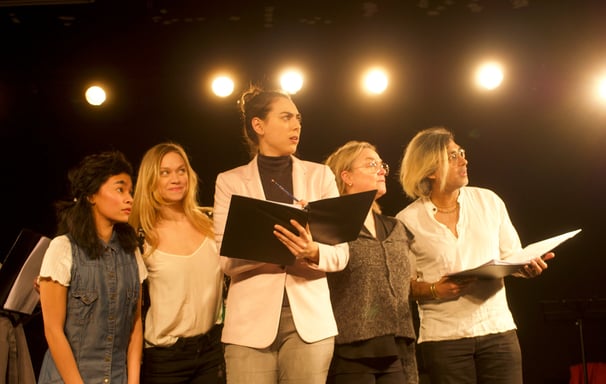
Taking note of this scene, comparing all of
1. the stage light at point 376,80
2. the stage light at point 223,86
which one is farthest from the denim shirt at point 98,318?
the stage light at point 376,80

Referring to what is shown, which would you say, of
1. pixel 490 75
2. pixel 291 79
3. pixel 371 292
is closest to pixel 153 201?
pixel 371 292

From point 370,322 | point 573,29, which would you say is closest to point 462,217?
point 370,322

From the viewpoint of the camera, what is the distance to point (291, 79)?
15.2 ft

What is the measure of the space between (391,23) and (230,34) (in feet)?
3.64

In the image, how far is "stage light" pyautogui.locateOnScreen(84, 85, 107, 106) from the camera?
4684 mm

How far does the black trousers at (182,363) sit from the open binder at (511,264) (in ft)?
3.64

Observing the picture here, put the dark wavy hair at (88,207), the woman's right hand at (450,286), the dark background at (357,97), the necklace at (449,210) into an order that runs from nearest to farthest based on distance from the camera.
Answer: the dark wavy hair at (88,207), the woman's right hand at (450,286), the necklace at (449,210), the dark background at (357,97)

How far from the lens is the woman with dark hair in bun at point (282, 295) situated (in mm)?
2369

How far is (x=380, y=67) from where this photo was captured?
4.63 metres

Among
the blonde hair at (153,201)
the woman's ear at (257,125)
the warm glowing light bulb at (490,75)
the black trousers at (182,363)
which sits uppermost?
the warm glowing light bulb at (490,75)

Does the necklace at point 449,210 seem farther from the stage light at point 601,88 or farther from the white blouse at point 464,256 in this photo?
the stage light at point 601,88

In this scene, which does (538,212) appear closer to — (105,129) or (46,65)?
(105,129)

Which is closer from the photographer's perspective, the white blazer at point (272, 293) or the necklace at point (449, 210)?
the white blazer at point (272, 293)

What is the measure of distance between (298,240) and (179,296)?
74 cm
